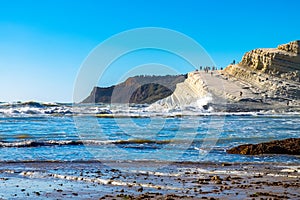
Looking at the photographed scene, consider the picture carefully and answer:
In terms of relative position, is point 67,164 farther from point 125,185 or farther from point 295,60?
Answer: point 295,60

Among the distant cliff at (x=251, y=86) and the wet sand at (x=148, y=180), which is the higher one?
the distant cliff at (x=251, y=86)

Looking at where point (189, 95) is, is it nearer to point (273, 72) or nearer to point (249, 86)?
point (249, 86)

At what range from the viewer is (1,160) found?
1897 cm

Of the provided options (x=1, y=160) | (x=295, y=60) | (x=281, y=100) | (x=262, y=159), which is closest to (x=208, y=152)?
(x=262, y=159)

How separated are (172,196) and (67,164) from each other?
8017 mm

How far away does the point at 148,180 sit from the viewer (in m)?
13.4

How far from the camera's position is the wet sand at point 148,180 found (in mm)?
10977

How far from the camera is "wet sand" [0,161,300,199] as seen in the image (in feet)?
36.0

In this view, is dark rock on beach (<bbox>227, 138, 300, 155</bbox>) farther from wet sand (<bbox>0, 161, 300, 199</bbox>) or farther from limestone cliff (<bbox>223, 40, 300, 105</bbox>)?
limestone cliff (<bbox>223, 40, 300, 105</bbox>)

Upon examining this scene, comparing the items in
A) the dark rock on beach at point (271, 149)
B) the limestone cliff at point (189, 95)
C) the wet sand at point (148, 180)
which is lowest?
the wet sand at point (148, 180)

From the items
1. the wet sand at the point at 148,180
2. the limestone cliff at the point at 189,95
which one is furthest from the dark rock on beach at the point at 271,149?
the limestone cliff at the point at 189,95

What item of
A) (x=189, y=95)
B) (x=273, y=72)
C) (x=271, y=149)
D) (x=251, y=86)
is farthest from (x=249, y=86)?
(x=271, y=149)

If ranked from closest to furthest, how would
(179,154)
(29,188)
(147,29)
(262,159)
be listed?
(29,188), (147,29), (262,159), (179,154)

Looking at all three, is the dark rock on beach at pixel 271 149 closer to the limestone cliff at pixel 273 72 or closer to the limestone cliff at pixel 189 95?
the limestone cliff at pixel 189 95
